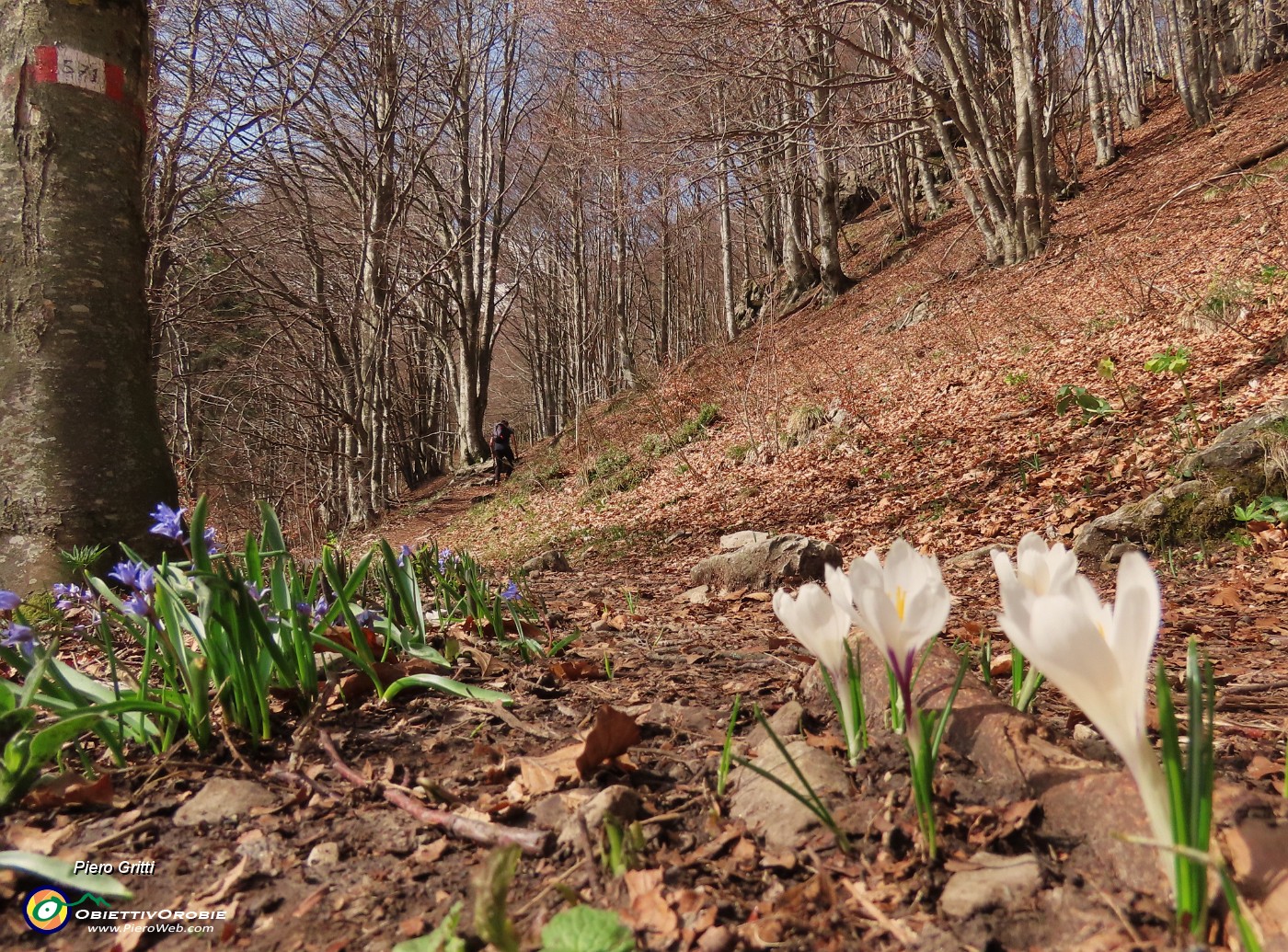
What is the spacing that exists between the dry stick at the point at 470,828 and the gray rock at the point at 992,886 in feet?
1.88

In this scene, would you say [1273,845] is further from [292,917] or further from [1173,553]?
[1173,553]

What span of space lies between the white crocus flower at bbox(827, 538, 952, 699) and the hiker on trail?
14978mm

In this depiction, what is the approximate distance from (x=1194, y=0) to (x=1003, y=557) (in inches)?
816

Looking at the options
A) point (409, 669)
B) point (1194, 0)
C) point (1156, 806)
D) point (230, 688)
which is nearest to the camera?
point (1156, 806)

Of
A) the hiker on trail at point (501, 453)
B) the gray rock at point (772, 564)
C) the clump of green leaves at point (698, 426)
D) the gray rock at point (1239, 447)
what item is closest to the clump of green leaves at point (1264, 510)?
the gray rock at point (1239, 447)

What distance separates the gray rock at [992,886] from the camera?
2.85 ft

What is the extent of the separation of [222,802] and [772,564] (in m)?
2.81

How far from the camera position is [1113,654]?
2.41 ft

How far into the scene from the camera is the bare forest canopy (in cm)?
795

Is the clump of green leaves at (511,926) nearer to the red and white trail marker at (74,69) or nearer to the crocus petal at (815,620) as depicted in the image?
the crocus petal at (815,620)

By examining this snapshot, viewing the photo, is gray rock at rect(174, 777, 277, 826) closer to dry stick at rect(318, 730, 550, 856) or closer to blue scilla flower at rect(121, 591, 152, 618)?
dry stick at rect(318, 730, 550, 856)

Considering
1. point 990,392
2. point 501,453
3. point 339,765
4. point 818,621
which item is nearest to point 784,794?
point 818,621

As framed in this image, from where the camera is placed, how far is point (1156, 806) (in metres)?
0.75

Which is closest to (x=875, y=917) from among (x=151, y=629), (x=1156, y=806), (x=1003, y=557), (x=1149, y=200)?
(x=1156, y=806)
